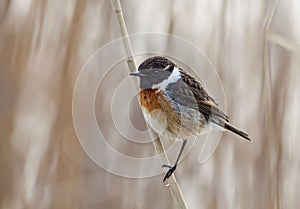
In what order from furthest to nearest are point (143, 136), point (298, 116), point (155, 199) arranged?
point (143, 136), point (155, 199), point (298, 116)

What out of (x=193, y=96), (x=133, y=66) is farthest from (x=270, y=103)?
(x=133, y=66)

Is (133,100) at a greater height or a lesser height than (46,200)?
greater

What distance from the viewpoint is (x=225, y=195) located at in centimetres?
171

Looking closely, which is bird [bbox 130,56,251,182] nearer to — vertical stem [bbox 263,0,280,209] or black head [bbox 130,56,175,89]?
black head [bbox 130,56,175,89]

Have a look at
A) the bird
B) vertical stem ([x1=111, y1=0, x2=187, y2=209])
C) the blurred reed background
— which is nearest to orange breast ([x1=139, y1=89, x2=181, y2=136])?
the bird

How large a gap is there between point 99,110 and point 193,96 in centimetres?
51

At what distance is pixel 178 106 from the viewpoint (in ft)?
4.48

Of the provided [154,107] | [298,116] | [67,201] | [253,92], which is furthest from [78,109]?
[298,116]

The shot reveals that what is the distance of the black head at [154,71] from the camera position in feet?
3.76

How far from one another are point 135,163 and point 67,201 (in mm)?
273

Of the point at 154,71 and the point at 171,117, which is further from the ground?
the point at 154,71

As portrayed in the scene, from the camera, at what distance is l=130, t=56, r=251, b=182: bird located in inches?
52.0

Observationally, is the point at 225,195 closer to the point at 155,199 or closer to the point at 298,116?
the point at 155,199

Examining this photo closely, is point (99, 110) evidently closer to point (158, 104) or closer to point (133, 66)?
point (158, 104)
